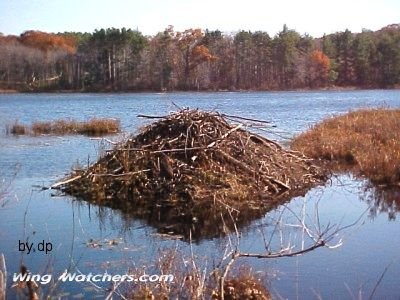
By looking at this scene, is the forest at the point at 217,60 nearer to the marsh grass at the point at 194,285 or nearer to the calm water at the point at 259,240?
the calm water at the point at 259,240

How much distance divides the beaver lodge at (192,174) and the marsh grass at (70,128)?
45.0 ft

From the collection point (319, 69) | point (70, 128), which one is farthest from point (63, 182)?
point (319, 69)

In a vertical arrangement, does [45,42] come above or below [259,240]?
above

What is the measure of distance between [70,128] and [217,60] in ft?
168

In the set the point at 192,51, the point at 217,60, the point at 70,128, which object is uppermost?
the point at 192,51

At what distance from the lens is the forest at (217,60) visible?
74.2 m

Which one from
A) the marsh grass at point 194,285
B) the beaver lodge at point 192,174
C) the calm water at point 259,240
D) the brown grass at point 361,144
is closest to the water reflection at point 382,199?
the calm water at point 259,240

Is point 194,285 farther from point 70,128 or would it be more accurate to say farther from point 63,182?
point 70,128

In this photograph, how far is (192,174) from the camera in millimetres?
12555

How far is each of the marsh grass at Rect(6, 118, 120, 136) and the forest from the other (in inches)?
1609

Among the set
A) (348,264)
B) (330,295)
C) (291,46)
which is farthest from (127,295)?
(291,46)

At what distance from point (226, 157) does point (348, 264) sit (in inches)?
201

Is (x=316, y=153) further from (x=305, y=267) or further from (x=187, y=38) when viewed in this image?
(x=187, y=38)

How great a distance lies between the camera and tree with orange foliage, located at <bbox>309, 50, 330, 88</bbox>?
7731cm
